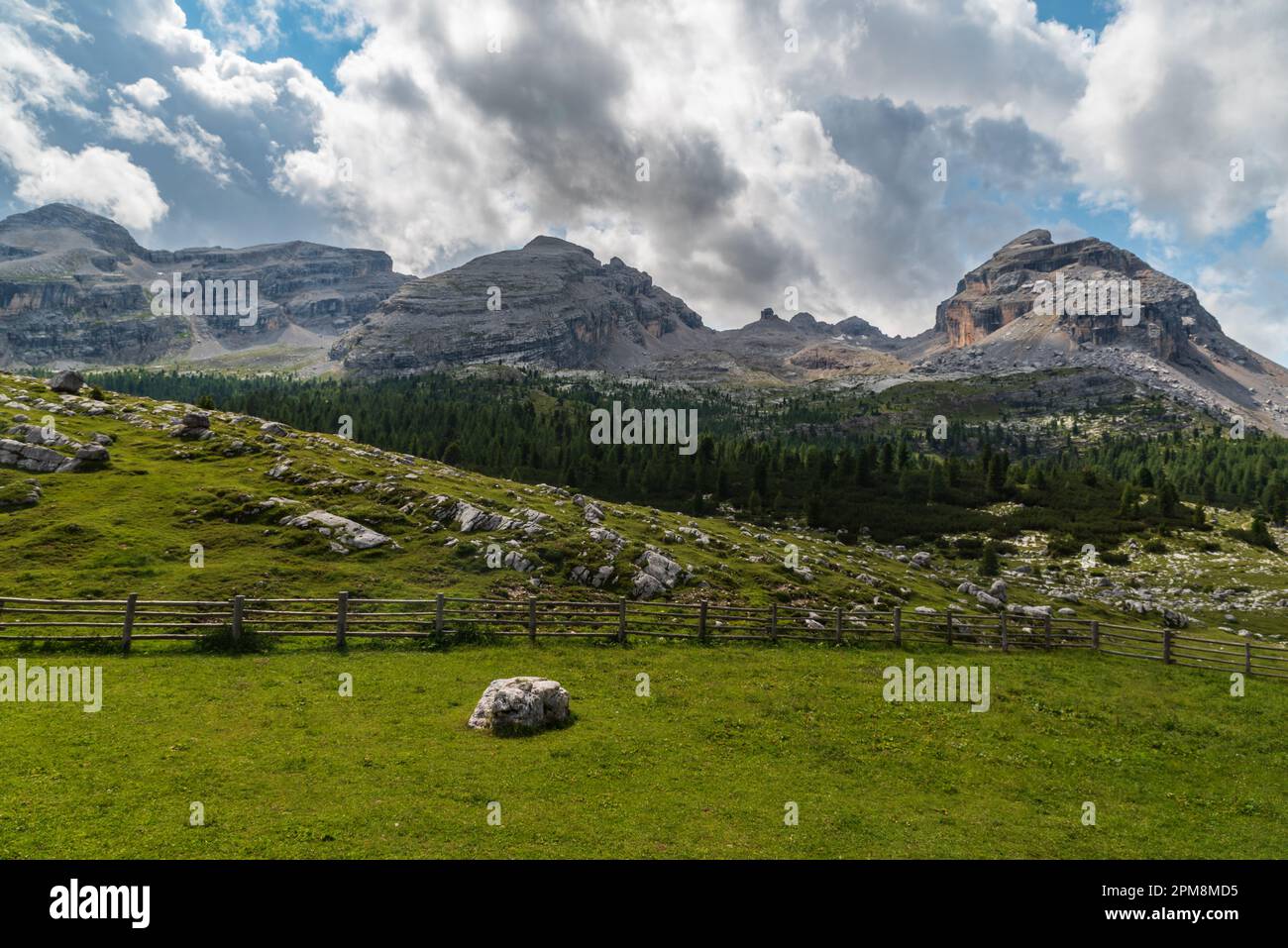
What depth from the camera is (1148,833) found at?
17.1 metres

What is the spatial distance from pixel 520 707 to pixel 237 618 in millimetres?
15893

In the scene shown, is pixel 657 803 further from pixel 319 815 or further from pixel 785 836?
pixel 319 815

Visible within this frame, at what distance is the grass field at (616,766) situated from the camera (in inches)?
560

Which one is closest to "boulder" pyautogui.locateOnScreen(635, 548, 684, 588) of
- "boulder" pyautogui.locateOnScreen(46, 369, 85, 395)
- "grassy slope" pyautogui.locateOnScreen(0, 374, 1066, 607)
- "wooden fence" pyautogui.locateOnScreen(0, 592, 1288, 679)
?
"grassy slope" pyautogui.locateOnScreen(0, 374, 1066, 607)

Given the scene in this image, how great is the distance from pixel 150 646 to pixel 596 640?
20014 millimetres

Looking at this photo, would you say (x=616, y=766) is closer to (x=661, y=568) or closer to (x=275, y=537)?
(x=661, y=568)

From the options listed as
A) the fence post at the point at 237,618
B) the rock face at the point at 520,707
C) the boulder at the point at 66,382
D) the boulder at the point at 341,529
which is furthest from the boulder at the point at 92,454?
the rock face at the point at 520,707

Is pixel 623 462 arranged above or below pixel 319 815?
above

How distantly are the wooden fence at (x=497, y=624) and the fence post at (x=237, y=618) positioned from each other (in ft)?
0.15

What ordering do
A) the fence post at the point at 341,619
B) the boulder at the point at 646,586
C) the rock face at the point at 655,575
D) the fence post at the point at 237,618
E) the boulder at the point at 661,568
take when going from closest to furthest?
the fence post at the point at 237,618
the fence post at the point at 341,619
the boulder at the point at 646,586
the rock face at the point at 655,575
the boulder at the point at 661,568

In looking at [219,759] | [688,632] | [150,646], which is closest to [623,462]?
[688,632]

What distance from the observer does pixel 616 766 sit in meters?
19.0

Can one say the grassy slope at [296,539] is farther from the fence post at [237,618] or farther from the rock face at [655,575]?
the fence post at [237,618]

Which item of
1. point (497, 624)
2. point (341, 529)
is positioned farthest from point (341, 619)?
point (341, 529)
